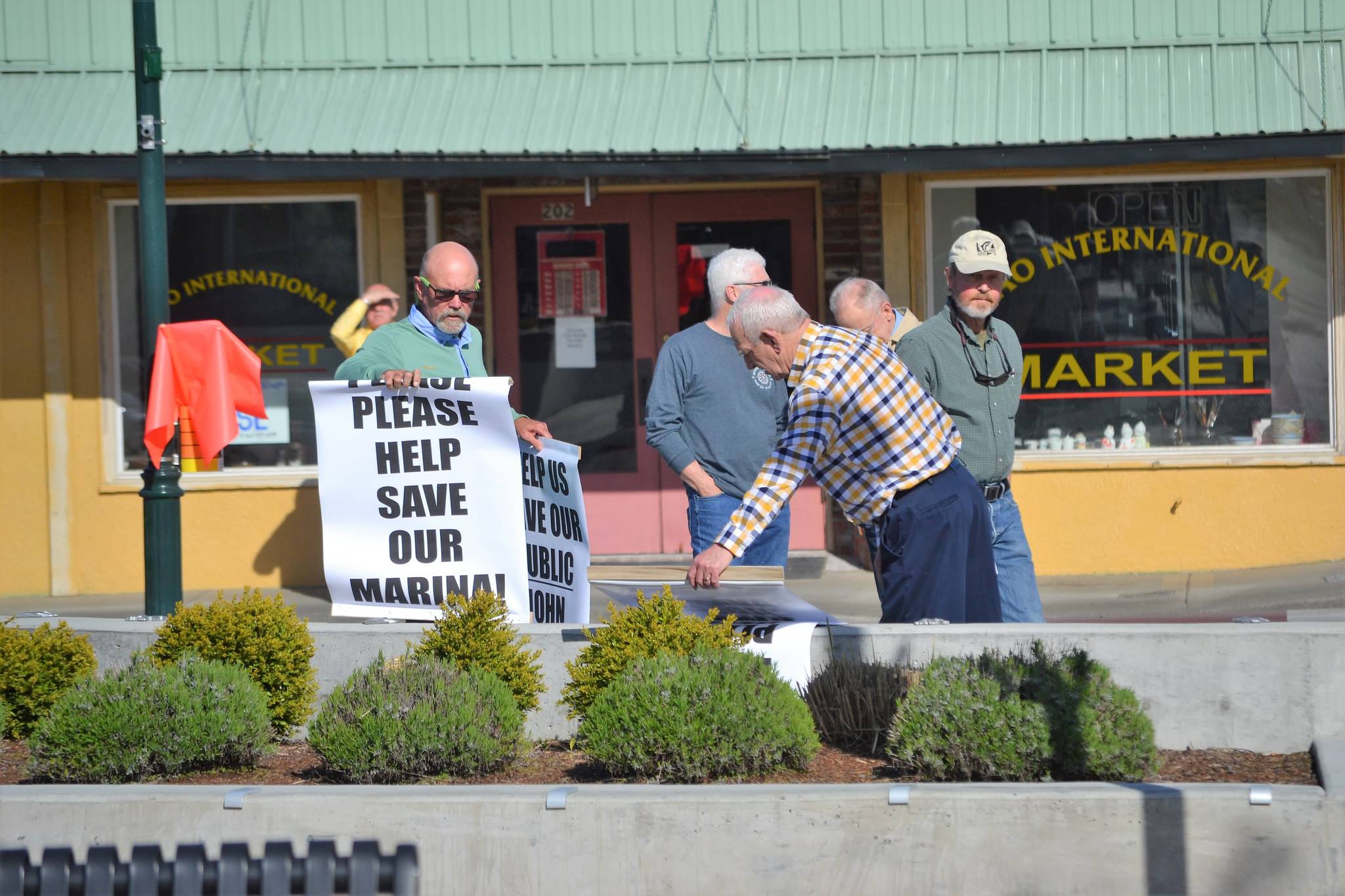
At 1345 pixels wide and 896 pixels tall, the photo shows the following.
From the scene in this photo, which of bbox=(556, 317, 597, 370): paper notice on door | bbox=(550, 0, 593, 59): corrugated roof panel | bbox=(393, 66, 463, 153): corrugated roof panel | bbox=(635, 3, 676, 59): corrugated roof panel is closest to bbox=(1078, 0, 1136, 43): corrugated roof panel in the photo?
bbox=(635, 3, 676, 59): corrugated roof panel

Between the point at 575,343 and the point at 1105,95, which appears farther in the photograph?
the point at 575,343

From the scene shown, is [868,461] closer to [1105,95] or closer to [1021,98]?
[1021,98]

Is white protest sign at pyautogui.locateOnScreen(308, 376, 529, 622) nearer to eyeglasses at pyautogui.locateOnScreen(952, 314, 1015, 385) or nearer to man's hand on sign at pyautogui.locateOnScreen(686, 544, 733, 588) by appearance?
man's hand on sign at pyautogui.locateOnScreen(686, 544, 733, 588)

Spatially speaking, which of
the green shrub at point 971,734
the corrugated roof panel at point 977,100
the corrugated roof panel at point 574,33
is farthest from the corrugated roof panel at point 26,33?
the green shrub at point 971,734

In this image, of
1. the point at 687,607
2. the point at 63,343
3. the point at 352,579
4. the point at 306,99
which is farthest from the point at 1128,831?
the point at 63,343

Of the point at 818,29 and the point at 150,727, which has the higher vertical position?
the point at 818,29

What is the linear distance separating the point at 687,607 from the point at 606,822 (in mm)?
1291

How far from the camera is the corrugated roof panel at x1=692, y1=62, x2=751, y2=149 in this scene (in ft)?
31.0

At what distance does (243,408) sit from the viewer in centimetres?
705

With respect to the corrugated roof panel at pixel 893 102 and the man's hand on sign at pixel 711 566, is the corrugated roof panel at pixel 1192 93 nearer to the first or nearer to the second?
the corrugated roof panel at pixel 893 102

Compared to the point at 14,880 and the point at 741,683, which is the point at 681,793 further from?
the point at 14,880

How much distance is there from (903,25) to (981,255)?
444 cm

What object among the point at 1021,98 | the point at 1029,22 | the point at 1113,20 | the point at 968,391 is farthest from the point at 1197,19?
the point at 968,391

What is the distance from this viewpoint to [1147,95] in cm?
943
